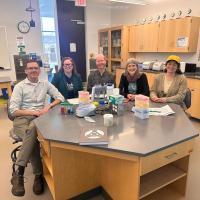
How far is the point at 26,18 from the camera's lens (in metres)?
4.84

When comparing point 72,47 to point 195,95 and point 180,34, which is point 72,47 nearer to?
point 180,34

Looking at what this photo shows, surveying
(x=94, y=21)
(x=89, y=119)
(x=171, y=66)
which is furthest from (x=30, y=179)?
(x=94, y=21)

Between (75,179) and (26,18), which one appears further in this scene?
(26,18)

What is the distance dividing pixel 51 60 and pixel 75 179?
4.65 metres

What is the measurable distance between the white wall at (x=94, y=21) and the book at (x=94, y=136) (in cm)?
481

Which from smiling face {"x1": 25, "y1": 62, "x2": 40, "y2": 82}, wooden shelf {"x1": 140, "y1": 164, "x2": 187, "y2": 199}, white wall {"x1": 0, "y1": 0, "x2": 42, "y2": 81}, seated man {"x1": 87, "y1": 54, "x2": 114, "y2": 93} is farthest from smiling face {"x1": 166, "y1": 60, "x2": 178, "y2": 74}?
white wall {"x1": 0, "y1": 0, "x2": 42, "y2": 81}

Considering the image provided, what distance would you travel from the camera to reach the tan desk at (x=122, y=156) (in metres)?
1.33

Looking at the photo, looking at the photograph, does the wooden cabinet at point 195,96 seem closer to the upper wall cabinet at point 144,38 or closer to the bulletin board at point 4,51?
the upper wall cabinet at point 144,38

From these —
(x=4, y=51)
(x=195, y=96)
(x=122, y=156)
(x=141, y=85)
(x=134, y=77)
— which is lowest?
(x=195, y=96)

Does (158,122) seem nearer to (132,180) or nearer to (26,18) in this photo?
(132,180)

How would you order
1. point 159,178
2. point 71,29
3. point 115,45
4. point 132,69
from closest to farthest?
point 159,178
point 132,69
point 115,45
point 71,29

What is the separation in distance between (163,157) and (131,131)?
290 millimetres

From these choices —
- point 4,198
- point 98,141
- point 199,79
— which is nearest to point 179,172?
point 98,141

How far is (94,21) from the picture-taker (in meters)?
5.83
